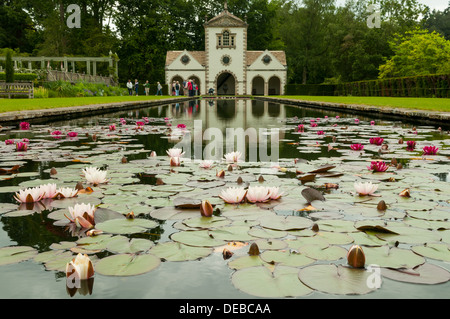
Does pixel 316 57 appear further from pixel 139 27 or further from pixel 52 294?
pixel 52 294

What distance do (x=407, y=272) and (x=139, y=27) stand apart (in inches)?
2059

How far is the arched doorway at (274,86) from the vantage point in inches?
1984

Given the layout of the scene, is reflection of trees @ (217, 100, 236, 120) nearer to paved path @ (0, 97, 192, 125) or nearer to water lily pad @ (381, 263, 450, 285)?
paved path @ (0, 97, 192, 125)

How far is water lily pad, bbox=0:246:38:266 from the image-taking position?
5.57 ft

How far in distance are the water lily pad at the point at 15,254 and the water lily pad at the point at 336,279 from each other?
1135mm

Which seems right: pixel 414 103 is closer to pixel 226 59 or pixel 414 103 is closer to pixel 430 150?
pixel 430 150

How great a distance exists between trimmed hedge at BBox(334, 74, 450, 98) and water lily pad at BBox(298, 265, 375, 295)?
813 inches

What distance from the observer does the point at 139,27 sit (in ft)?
164

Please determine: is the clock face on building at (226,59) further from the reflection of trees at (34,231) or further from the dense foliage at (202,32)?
the reflection of trees at (34,231)

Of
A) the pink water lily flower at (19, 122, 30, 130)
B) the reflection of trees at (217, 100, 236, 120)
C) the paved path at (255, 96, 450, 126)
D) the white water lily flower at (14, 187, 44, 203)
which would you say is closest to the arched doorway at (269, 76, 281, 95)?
the reflection of trees at (217, 100, 236, 120)

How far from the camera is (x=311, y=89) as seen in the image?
149ft

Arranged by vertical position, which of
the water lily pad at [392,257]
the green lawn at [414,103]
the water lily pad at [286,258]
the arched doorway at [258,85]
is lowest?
the water lily pad at [392,257]

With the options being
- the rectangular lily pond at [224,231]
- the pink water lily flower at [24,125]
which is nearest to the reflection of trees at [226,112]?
the pink water lily flower at [24,125]
